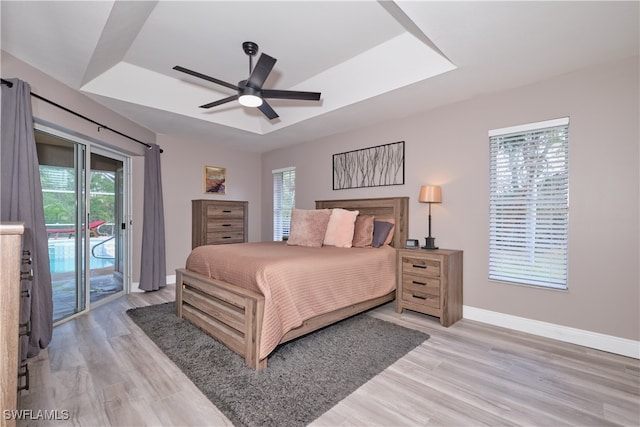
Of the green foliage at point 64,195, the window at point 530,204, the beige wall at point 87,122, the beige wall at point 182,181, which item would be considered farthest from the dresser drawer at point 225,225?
the window at point 530,204

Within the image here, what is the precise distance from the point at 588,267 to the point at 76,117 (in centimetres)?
523

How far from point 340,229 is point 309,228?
1.34 ft

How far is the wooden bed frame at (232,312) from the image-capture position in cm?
218

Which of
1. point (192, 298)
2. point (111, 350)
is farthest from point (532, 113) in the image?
point (111, 350)

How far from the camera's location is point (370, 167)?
14.0 ft

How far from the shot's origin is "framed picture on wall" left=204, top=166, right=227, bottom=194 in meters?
5.29

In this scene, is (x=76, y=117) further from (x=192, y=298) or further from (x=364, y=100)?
(x=364, y=100)

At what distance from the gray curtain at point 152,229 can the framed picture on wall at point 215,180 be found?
2.92 ft

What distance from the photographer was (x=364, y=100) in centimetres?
332

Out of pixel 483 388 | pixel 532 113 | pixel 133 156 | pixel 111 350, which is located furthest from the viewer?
pixel 133 156

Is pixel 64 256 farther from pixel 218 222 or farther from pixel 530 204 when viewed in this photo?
pixel 530 204

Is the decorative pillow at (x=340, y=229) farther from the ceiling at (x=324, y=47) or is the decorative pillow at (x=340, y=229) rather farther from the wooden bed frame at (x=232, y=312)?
the ceiling at (x=324, y=47)

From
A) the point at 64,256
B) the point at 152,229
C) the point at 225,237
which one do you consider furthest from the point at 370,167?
the point at 64,256

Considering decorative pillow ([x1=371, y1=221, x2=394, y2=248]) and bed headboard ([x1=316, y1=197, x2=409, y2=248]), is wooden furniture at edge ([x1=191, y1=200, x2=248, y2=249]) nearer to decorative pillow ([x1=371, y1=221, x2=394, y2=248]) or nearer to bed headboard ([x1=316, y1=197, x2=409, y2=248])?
bed headboard ([x1=316, y1=197, x2=409, y2=248])
